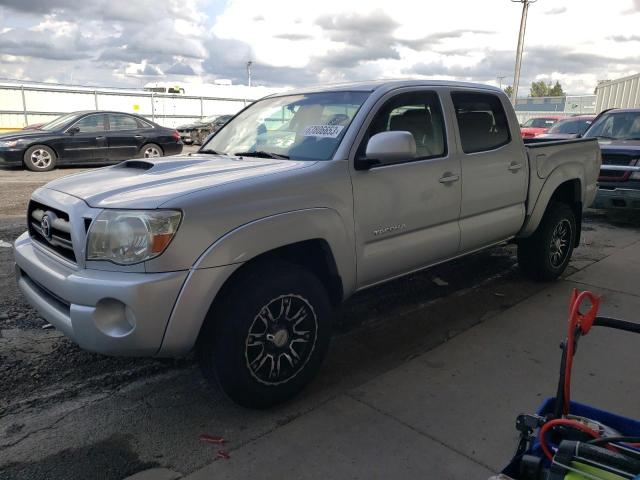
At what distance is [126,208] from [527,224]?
3.58 metres

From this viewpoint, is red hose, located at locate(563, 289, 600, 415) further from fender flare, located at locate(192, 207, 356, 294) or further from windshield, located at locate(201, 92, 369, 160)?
windshield, located at locate(201, 92, 369, 160)

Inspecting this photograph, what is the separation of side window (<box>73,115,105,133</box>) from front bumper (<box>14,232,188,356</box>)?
11.4 metres

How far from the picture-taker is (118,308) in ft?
8.43

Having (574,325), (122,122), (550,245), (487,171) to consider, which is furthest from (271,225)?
(122,122)

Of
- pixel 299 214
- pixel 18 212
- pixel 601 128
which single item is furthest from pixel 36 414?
pixel 601 128

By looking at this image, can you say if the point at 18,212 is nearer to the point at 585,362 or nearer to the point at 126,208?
the point at 126,208

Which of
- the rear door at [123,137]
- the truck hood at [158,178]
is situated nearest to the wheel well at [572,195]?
the truck hood at [158,178]

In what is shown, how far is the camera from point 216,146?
4215 mm

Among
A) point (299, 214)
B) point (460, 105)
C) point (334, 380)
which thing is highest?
point (460, 105)

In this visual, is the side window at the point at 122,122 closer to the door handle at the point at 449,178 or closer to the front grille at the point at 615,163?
the front grille at the point at 615,163

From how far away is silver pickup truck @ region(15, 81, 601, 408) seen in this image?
8.43ft

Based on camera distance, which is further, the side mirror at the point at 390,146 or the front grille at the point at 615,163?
the front grille at the point at 615,163

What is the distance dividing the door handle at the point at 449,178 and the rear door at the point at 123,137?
36.5 ft

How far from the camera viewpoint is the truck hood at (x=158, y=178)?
272 cm
